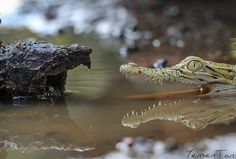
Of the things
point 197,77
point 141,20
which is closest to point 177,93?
point 197,77

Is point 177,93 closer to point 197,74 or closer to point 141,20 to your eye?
point 197,74

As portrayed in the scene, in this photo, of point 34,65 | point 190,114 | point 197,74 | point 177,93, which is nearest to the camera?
point 190,114

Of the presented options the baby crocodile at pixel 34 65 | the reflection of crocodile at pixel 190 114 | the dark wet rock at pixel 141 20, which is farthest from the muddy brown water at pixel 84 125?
the dark wet rock at pixel 141 20

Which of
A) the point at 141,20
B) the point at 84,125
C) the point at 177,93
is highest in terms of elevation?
the point at 141,20

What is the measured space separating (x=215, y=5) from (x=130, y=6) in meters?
1.64

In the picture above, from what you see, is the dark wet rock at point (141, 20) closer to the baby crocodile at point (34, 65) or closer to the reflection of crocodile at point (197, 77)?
the reflection of crocodile at point (197, 77)

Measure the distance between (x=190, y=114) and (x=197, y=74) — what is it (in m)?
0.53

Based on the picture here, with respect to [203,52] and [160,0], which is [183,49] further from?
[160,0]

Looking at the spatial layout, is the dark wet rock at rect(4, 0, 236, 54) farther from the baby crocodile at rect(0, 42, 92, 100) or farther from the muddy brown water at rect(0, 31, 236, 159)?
the baby crocodile at rect(0, 42, 92, 100)

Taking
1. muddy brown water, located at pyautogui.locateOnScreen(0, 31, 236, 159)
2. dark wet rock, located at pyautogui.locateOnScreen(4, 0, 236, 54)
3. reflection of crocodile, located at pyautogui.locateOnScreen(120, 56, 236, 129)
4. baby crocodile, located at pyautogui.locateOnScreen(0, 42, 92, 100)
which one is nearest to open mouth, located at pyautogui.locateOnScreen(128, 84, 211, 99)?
reflection of crocodile, located at pyautogui.locateOnScreen(120, 56, 236, 129)

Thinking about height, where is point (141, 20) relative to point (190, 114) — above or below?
above

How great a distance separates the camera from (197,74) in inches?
177

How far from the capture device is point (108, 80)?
5094mm

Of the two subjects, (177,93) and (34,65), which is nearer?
(34,65)
